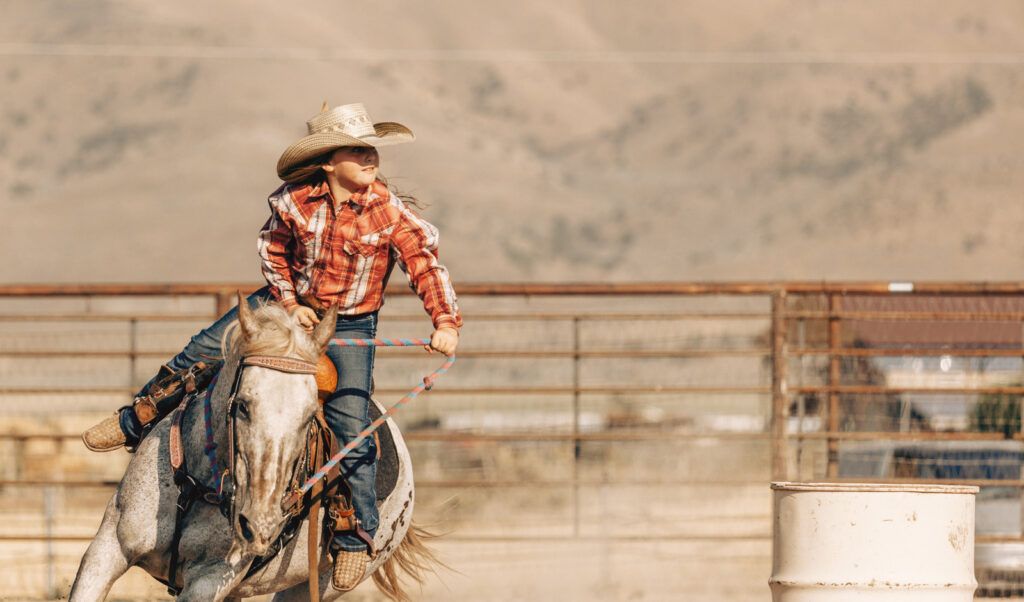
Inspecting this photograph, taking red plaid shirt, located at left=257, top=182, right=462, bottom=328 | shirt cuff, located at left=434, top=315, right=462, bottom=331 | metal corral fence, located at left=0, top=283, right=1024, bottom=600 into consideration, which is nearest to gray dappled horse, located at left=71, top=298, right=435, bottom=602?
red plaid shirt, located at left=257, top=182, right=462, bottom=328

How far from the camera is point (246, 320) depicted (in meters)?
4.39

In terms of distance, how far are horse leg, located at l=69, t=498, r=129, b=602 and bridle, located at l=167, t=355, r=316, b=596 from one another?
18cm

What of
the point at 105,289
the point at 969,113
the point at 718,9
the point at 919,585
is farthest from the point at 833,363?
the point at 718,9

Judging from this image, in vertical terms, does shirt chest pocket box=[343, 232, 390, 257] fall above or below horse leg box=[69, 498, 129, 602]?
above

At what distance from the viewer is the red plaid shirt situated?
198 inches

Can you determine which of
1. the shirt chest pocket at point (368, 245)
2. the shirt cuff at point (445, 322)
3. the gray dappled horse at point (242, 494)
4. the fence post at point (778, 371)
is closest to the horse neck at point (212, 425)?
the gray dappled horse at point (242, 494)

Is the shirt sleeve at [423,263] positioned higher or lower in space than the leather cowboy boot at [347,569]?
higher

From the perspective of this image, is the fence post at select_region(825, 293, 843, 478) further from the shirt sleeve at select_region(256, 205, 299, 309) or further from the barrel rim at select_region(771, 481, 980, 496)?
the shirt sleeve at select_region(256, 205, 299, 309)

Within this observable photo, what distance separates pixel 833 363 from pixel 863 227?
7876 cm

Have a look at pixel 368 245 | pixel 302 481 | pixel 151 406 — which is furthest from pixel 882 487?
pixel 151 406

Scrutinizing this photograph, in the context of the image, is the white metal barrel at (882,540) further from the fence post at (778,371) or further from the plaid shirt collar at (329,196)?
the fence post at (778,371)

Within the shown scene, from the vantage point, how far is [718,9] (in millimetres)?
106000

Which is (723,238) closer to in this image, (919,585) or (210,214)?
(210,214)

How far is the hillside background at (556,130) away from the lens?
8225 centimetres
